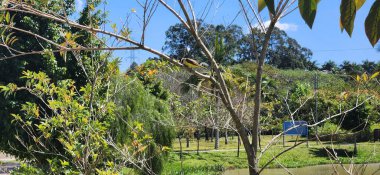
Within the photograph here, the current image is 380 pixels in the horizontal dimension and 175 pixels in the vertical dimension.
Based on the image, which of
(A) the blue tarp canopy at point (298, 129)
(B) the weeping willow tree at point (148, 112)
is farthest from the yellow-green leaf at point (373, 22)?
(B) the weeping willow tree at point (148, 112)

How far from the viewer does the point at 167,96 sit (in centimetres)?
1650

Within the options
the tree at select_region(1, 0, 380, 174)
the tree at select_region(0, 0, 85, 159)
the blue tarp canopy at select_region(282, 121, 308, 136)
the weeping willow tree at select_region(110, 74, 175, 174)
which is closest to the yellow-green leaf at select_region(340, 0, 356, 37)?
the tree at select_region(1, 0, 380, 174)

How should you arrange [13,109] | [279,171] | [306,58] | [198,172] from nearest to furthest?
[13,109] → [198,172] → [279,171] → [306,58]

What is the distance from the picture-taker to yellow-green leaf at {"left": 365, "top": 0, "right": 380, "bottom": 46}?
689mm

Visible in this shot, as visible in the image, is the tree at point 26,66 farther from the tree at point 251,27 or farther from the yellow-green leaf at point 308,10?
the yellow-green leaf at point 308,10

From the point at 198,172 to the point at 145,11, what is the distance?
52.7 ft

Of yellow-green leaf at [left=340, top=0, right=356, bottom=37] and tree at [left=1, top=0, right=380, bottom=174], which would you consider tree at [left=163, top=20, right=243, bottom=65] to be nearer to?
tree at [left=1, top=0, right=380, bottom=174]

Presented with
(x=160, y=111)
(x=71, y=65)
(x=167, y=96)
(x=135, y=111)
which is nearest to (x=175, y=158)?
(x=167, y=96)

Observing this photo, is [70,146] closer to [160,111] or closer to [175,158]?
[160,111]

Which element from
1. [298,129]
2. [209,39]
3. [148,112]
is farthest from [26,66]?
[298,129]

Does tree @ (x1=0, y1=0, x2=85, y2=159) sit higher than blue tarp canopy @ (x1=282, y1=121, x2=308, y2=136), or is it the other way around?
tree @ (x1=0, y1=0, x2=85, y2=159)

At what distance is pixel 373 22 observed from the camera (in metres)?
0.69

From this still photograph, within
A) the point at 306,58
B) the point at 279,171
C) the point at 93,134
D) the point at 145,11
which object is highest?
the point at 306,58

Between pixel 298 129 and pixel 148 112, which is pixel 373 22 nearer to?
pixel 298 129
